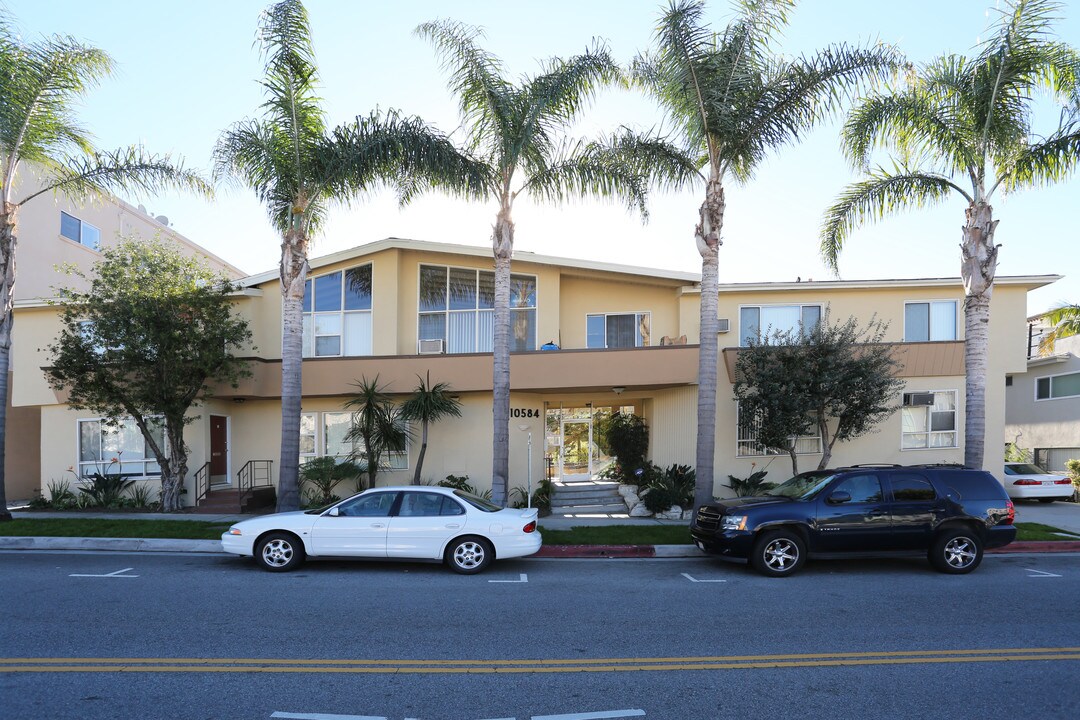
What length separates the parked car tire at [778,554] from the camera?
1018cm

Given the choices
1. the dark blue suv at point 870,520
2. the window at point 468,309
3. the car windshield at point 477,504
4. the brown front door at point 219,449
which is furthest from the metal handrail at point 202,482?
the dark blue suv at point 870,520

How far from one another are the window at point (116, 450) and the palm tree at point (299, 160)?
6.91m

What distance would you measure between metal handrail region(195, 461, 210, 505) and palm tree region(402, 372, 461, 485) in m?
5.60

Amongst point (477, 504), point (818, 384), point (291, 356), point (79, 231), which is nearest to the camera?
point (477, 504)

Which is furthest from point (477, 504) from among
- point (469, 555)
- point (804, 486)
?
point (804, 486)

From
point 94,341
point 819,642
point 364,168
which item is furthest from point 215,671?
point 94,341

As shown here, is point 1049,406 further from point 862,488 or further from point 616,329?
point 862,488

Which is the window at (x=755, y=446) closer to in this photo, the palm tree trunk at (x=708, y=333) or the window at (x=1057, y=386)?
the palm tree trunk at (x=708, y=333)

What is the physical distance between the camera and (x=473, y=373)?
17.5 metres

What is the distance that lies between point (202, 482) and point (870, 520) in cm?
1604

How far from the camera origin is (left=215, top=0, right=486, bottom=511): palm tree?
1405cm

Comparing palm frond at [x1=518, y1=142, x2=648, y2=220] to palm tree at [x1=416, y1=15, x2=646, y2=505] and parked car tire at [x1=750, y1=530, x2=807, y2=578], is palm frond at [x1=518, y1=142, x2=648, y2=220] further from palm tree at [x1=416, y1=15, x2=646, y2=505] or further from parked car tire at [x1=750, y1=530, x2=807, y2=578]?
parked car tire at [x1=750, y1=530, x2=807, y2=578]

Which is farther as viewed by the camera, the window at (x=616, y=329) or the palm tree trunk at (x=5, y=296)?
the window at (x=616, y=329)

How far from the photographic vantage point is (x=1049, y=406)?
25312 millimetres
